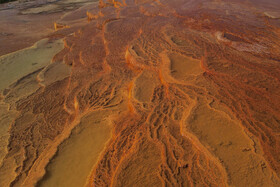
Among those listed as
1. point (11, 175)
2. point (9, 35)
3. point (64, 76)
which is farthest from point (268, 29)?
point (9, 35)

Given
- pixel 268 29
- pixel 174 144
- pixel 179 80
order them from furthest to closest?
pixel 268 29, pixel 179 80, pixel 174 144

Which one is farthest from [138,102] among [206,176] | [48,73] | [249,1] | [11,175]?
[249,1]

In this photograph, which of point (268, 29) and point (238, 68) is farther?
point (268, 29)

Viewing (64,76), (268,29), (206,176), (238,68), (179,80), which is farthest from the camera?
(268,29)

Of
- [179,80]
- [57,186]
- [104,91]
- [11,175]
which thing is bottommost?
[11,175]

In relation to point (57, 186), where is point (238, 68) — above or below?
above

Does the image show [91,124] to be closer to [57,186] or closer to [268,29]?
[57,186]
